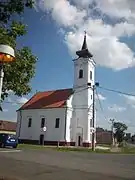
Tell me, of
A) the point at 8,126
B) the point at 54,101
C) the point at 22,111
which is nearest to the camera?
the point at 54,101

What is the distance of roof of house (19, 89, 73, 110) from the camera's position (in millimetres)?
63069

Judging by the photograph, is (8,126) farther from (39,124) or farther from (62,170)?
(62,170)

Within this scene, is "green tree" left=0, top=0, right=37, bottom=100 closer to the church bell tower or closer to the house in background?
the church bell tower

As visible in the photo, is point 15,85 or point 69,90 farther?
point 69,90

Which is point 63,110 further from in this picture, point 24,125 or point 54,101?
point 24,125

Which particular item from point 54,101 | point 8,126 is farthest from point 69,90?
point 8,126

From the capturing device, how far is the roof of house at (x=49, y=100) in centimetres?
6307

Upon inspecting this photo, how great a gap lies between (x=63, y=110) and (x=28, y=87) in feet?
163

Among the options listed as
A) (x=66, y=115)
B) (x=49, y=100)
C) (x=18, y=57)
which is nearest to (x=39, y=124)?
(x=49, y=100)

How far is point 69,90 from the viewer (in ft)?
216

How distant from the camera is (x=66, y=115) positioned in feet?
198

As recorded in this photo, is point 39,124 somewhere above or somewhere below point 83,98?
below

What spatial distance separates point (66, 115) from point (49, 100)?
7522mm

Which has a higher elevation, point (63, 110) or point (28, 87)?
point (63, 110)
